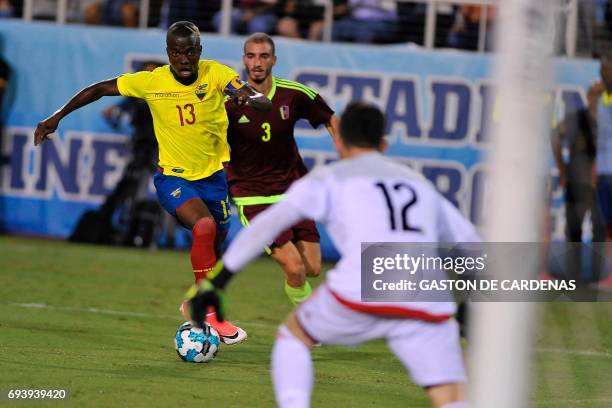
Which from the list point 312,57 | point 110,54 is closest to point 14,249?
point 110,54

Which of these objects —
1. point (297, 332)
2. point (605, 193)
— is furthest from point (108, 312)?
point (605, 193)

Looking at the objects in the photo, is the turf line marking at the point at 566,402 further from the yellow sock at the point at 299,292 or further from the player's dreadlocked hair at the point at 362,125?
the player's dreadlocked hair at the point at 362,125

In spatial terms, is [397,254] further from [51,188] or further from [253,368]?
[51,188]

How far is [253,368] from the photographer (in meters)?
8.77

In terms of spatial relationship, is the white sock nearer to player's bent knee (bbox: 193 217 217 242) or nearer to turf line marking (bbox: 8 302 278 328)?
player's bent knee (bbox: 193 217 217 242)

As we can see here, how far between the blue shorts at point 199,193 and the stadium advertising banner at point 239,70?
6.16 meters

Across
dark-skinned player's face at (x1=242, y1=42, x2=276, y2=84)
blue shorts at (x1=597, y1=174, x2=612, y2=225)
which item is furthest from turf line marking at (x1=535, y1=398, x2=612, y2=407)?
blue shorts at (x1=597, y1=174, x2=612, y2=225)

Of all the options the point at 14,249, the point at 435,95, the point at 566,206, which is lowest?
the point at 14,249

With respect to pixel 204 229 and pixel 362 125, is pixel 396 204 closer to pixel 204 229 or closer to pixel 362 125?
pixel 362 125

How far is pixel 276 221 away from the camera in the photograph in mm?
5594

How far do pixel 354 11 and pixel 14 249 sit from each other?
563 cm

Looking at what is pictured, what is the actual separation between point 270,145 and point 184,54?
1175 mm

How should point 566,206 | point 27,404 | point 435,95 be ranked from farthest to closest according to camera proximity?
point 435,95
point 566,206
point 27,404

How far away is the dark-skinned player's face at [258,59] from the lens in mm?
10062
